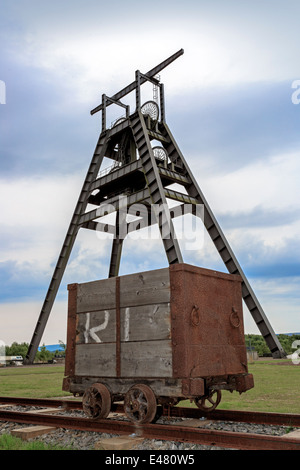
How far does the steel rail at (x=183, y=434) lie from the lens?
4.58 metres

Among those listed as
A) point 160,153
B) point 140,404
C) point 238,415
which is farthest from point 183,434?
point 160,153

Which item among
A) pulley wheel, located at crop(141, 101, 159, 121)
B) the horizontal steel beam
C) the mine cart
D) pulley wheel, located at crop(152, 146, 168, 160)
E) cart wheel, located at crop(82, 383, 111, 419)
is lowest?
cart wheel, located at crop(82, 383, 111, 419)

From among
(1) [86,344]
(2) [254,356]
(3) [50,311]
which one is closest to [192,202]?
(3) [50,311]

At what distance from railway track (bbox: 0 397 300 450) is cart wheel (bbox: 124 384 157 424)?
0.10 metres

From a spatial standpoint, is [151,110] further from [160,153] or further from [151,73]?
[160,153]

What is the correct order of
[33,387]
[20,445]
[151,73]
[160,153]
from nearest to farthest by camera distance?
[20,445]
[33,387]
[160,153]
[151,73]

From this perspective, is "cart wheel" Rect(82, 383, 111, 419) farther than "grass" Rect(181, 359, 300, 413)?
No

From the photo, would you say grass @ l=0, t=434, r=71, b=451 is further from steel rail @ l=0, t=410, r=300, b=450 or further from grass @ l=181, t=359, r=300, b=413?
grass @ l=181, t=359, r=300, b=413

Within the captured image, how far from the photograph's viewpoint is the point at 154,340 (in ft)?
19.3

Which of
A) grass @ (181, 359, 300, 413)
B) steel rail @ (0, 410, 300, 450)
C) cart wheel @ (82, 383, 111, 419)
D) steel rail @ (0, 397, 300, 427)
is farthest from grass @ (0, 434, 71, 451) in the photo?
grass @ (181, 359, 300, 413)

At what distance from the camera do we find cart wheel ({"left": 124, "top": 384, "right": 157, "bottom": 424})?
564 centimetres

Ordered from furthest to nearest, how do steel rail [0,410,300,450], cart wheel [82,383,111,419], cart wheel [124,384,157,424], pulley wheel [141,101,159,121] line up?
pulley wheel [141,101,159,121] < cart wheel [82,383,111,419] < cart wheel [124,384,157,424] < steel rail [0,410,300,450]

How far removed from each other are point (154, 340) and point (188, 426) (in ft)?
4.63

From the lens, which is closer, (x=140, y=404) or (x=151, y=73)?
(x=140, y=404)
